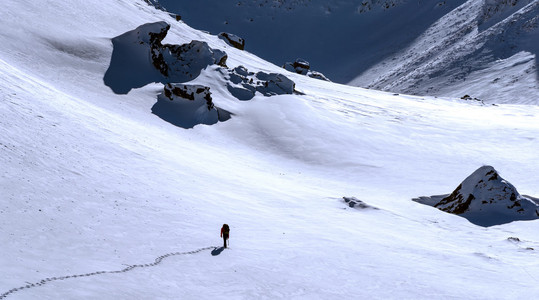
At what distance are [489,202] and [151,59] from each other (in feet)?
87.0

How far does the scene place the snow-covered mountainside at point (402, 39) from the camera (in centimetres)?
7544

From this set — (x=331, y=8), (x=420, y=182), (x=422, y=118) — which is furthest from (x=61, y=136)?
(x=331, y=8)

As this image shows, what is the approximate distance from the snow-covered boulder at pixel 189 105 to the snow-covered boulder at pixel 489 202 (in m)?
17.3

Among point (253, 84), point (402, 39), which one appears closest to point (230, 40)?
point (253, 84)

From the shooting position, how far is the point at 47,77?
32781mm

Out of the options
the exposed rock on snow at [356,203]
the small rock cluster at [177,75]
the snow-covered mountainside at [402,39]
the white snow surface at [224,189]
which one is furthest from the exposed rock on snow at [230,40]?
the exposed rock on snow at [356,203]

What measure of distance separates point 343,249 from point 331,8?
10688cm

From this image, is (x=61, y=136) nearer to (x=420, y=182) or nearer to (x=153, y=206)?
(x=153, y=206)

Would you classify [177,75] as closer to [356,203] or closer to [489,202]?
[356,203]

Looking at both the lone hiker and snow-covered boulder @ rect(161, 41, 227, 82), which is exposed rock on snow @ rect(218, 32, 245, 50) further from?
the lone hiker

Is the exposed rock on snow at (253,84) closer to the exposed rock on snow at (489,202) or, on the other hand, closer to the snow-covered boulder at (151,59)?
the snow-covered boulder at (151,59)

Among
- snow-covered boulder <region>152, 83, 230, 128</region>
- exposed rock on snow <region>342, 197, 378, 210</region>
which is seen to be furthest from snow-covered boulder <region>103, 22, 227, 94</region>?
exposed rock on snow <region>342, 197, 378, 210</region>

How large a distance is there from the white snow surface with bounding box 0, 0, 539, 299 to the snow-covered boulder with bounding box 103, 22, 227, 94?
101cm

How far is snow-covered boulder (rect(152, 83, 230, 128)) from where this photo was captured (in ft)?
121
